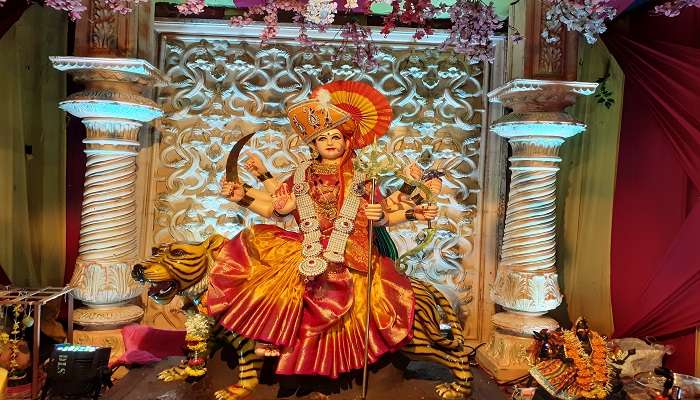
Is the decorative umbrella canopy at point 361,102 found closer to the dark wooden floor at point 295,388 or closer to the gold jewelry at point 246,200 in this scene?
the gold jewelry at point 246,200

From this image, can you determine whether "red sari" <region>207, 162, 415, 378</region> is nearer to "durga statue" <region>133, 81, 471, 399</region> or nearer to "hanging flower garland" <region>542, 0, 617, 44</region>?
"durga statue" <region>133, 81, 471, 399</region>

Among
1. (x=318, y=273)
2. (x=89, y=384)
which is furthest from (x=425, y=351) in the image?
(x=89, y=384)

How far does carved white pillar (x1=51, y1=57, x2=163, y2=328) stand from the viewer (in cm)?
325

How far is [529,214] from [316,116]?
1619 mm

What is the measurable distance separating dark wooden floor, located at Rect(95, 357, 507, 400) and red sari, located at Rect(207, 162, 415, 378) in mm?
174

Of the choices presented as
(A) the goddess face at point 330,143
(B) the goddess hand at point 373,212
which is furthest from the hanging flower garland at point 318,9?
(B) the goddess hand at point 373,212

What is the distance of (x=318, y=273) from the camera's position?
2.51 m

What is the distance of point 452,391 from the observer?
264 cm

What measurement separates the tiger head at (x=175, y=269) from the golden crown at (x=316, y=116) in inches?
31.2

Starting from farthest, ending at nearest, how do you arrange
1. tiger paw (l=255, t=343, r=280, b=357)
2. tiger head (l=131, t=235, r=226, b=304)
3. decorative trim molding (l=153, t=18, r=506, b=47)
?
decorative trim molding (l=153, t=18, r=506, b=47) < tiger head (l=131, t=235, r=226, b=304) < tiger paw (l=255, t=343, r=280, b=357)

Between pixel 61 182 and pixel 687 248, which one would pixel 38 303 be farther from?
pixel 687 248

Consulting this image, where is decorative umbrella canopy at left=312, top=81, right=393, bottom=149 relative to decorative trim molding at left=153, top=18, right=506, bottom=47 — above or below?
below

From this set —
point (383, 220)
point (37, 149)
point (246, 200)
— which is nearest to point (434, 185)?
point (383, 220)

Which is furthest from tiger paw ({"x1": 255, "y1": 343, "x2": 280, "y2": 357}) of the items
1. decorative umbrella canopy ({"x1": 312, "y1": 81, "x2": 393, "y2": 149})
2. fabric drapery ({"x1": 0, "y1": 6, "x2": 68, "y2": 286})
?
fabric drapery ({"x1": 0, "y1": 6, "x2": 68, "y2": 286})
